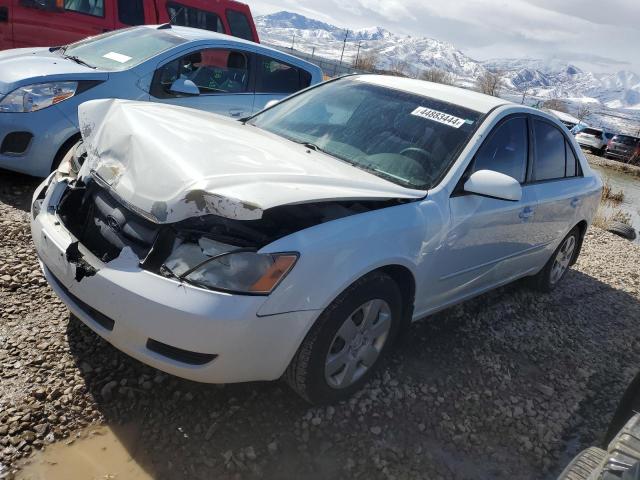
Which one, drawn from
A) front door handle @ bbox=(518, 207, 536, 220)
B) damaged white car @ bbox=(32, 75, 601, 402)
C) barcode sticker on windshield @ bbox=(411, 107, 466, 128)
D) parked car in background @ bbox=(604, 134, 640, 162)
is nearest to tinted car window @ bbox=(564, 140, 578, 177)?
front door handle @ bbox=(518, 207, 536, 220)

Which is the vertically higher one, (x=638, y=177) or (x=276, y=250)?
(x=276, y=250)

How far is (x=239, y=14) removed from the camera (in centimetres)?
897

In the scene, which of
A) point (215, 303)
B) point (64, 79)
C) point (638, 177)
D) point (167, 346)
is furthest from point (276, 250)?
point (638, 177)

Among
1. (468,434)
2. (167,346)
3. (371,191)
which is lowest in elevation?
(468,434)

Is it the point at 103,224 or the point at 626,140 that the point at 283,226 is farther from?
the point at 626,140

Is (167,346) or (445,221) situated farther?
(445,221)

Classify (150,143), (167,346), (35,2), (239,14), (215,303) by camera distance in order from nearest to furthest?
(215,303) → (167,346) → (150,143) → (35,2) → (239,14)

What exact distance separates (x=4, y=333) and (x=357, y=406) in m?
1.84

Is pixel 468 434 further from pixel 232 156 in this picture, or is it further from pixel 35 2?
pixel 35 2

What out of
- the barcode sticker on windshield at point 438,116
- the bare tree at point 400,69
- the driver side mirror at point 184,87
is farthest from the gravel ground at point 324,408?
the bare tree at point 400,69

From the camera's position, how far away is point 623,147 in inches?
1017

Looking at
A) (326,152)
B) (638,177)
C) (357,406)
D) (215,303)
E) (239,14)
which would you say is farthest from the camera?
(638,177)

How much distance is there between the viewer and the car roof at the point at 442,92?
333 cm

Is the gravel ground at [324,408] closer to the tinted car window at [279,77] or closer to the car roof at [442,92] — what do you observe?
the car roof at [442,92]
